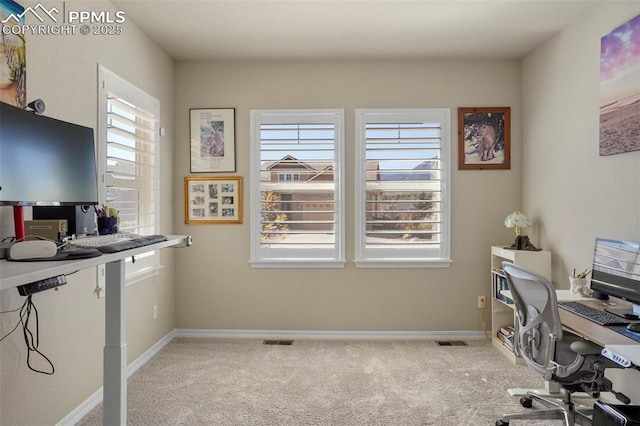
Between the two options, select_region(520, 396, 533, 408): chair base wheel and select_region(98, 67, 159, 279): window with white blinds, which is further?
select_region(98, 67, 159, 279): window with white blinds

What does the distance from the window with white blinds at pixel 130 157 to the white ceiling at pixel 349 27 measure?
62 centimetres

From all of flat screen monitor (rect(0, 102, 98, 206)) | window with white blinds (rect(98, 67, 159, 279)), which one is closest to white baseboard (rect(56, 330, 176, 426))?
window with white blinds (rect(98, 67, 159, 279))

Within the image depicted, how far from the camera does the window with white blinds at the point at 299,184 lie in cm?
390

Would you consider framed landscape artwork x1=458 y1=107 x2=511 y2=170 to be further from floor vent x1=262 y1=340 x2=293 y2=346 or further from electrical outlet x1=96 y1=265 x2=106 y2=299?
electrical outlet x1=96 y1=265 x2=106 y2=299

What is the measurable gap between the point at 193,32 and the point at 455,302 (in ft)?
11.3

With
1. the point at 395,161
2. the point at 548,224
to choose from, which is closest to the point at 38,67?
the point at 395,161

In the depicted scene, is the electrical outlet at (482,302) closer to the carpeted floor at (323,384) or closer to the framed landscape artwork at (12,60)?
the carpeted floor at (323,384)

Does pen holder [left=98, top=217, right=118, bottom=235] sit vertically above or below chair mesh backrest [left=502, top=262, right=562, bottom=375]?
above

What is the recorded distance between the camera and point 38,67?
2115 millimetres

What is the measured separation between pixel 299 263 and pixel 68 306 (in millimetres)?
2027

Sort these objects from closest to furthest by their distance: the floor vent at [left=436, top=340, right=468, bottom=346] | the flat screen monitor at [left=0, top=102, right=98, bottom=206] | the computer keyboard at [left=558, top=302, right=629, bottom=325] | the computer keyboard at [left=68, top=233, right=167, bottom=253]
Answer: the flat screen monitor at [left=0, top=102, right=98, bottom=206]
the computer keyboard at [left=68, top=233, right=167, bottom=253]
the computer keyboard at [left=558, top=302, right=629, bottom=325]
the floor vent at [left=436, top=340, right=468, bottom=346]

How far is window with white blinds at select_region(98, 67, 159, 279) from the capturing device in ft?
9.07

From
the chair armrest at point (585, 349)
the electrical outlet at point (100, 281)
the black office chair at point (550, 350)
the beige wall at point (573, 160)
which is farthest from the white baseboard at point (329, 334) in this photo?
the chair armrest at point (585, 349)

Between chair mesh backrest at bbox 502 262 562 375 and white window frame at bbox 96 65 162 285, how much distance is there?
8.77 ft
